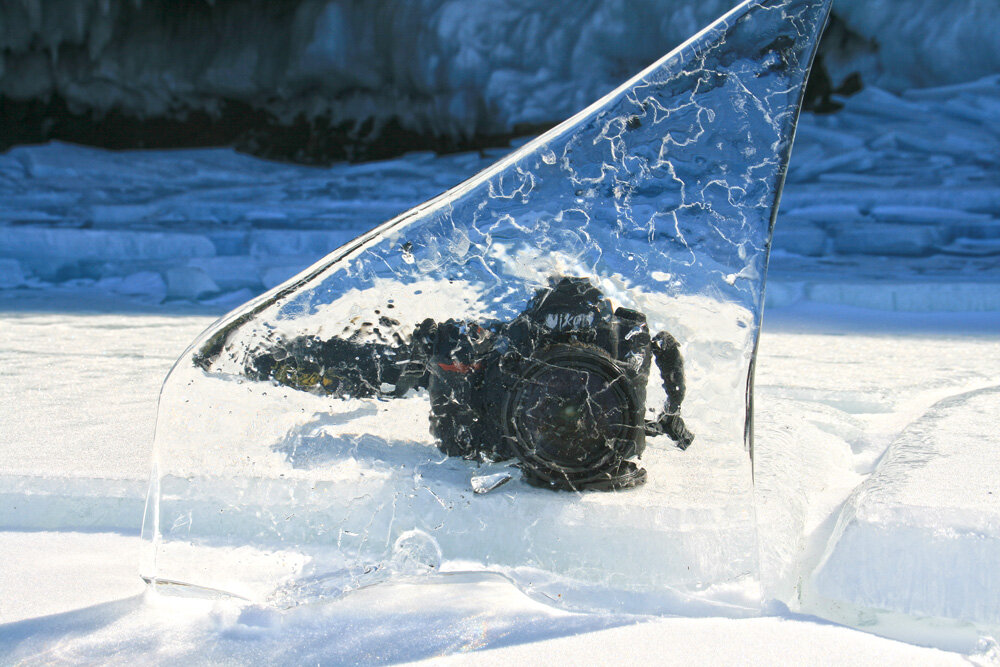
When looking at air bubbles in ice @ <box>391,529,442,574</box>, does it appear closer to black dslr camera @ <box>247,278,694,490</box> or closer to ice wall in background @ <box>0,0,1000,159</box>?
black dslr camera @ <box>247,278,694,490</box>

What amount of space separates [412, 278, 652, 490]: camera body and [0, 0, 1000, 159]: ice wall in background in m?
6.24

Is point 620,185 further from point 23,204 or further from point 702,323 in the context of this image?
point 23,204

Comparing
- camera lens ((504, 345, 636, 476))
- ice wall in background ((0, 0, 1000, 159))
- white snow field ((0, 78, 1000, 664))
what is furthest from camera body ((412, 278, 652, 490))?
ice wall in background ((0, 0, 1000, 159))

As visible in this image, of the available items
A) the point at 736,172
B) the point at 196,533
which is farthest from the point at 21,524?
the point at 736,172

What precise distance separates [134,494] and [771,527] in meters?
0.76

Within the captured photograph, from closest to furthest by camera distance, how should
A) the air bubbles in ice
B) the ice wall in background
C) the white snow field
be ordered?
the white snow field, the air bubbles in ice, the ice wall in background

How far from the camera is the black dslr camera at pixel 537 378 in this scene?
76cm

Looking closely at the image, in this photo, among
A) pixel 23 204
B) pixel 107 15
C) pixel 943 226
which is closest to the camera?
pixel 943 226

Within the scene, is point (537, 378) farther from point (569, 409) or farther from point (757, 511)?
point (757, 511)

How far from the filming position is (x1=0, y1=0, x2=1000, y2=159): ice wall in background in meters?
6.77

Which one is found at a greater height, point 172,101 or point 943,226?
point 172,101

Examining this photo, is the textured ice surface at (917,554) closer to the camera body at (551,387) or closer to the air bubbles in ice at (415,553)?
the camera body at (551,387)

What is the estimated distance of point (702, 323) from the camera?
31.9 inches

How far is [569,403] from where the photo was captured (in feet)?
2.48
